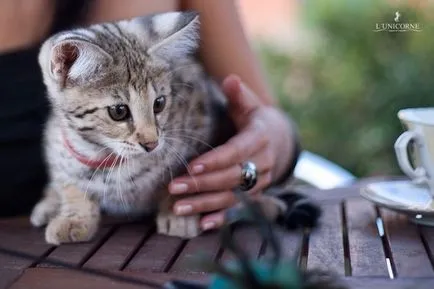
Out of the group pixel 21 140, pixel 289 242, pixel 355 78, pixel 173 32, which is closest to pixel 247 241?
pixel 289 242

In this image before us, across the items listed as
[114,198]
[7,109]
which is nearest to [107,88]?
[114,198]

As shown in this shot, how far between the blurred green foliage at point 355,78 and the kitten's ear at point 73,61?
182cm

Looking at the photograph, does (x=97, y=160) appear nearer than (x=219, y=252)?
No

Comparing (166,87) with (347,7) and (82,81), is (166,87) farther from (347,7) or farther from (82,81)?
(347,7)

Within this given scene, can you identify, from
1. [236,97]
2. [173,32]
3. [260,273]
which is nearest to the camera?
[260,273]

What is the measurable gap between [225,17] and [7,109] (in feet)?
1.35

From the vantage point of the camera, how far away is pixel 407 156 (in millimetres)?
989

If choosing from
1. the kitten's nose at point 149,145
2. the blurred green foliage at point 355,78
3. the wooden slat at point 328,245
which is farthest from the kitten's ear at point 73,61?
the blurred green foliage at point 355,78

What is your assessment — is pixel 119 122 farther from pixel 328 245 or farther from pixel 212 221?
pixel 328 245

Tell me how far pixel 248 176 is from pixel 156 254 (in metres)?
0.24

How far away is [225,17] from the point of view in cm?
137

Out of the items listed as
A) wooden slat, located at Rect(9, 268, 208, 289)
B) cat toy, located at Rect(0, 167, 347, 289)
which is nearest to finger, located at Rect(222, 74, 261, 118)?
wooden slat, located at Rect(9, 268, 208, 289)

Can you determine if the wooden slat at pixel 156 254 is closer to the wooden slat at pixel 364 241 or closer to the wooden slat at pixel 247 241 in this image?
the wooden slat at pixel 247 241

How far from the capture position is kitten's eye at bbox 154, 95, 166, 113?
0.99 metres
